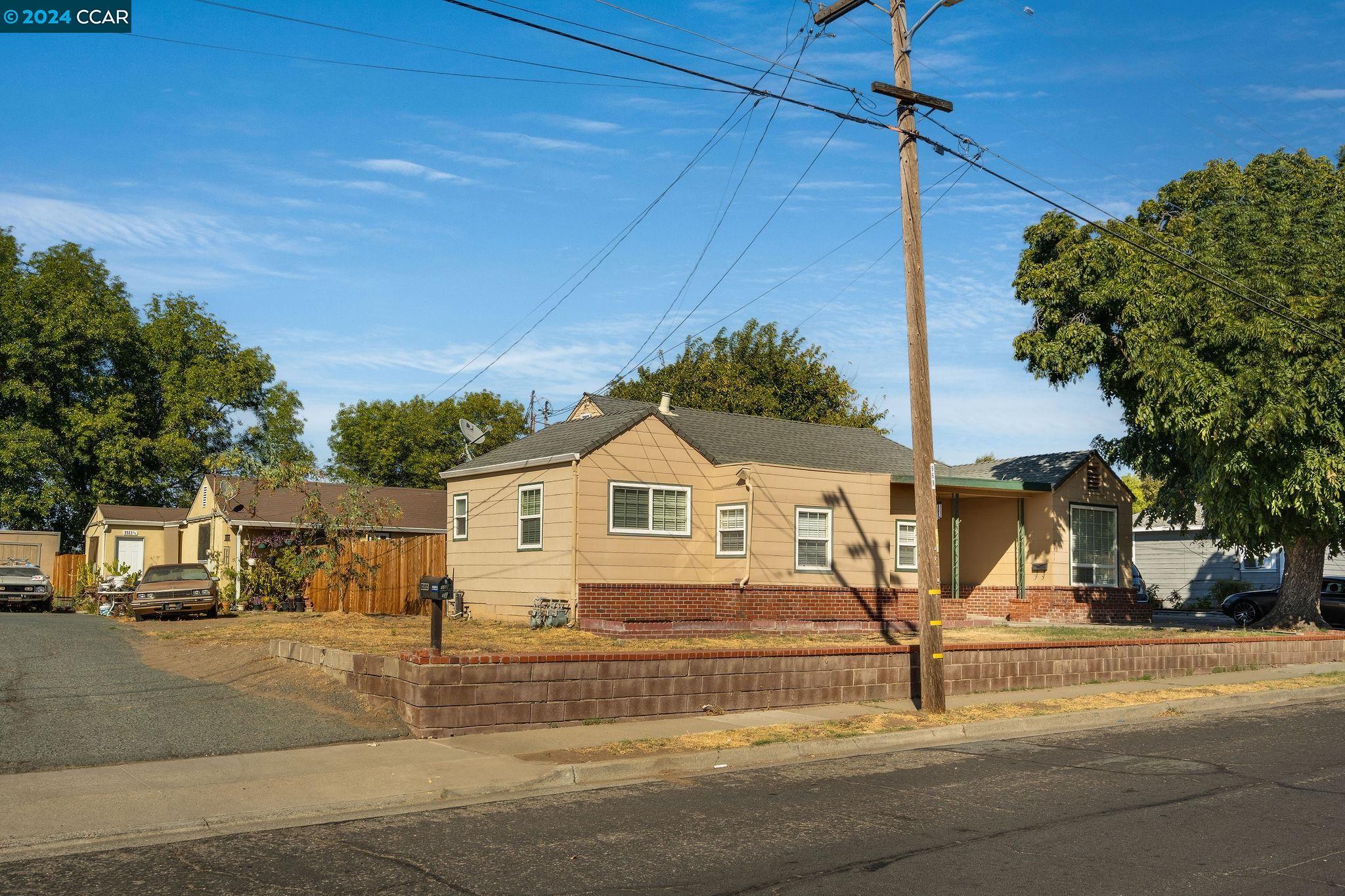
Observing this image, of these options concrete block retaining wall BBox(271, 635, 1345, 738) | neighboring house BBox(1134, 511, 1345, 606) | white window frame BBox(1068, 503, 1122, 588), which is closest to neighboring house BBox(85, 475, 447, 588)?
concrete block retaining wall BBox(271, 635, 1345, 738)

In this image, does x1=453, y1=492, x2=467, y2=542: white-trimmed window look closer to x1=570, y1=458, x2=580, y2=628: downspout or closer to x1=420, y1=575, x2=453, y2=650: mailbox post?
x1=570, y1=458, x2=580, y2=628: downspout

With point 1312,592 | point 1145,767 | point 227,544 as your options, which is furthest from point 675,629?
point 227,544

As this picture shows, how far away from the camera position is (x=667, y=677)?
1277 cm

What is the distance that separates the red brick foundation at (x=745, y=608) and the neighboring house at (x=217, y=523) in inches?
376

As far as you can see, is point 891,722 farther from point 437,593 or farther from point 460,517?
point 460,517

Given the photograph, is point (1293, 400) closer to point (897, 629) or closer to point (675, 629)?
point (897, 629)

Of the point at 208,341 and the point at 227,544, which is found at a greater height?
the point at 208,341

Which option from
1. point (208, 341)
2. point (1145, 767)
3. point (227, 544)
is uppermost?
point (208, 341)

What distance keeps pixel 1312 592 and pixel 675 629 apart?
660 inches

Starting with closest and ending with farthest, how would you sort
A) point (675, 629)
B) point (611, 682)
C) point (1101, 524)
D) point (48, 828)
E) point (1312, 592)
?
point (48, 828) → point (611, 682) → point (675, 629) → point (1312, 592) → point (1101, 524)

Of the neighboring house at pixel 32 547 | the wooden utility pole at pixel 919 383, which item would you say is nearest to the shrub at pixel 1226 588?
the wooden utility pole at pixel 919 383

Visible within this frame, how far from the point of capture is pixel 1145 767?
34.9ft

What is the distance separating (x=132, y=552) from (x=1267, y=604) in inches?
1596

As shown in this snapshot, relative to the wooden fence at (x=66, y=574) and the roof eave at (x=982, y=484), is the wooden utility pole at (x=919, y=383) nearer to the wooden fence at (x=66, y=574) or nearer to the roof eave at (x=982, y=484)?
the roof eave at (x=982, y=484)
